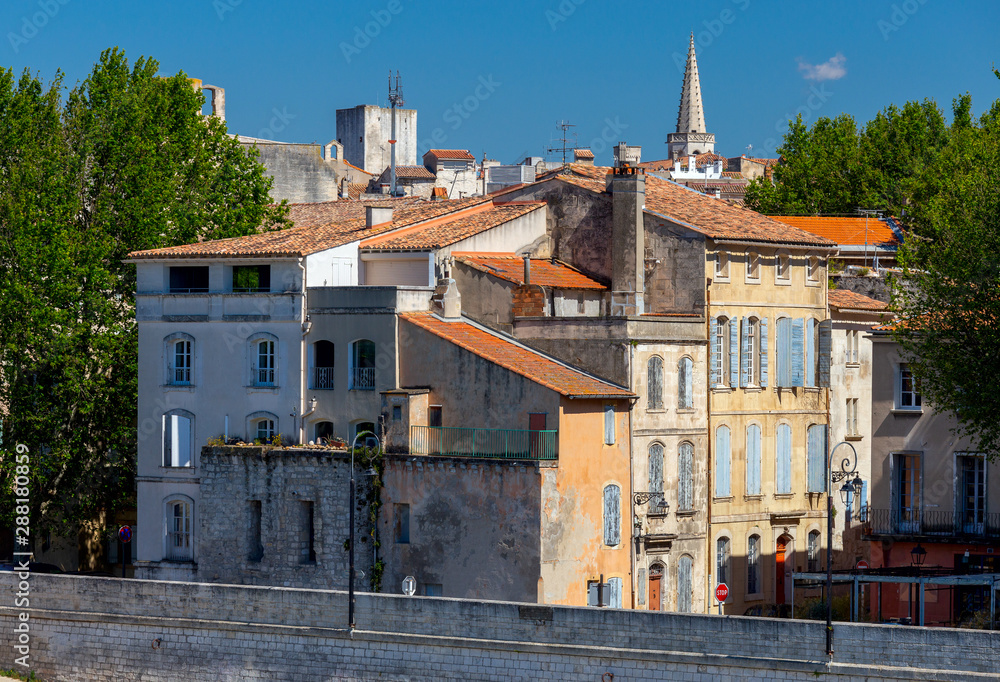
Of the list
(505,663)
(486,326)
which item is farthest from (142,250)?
(505,663)

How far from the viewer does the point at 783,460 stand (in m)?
48.2

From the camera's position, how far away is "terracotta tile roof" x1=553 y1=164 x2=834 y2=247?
47.2m

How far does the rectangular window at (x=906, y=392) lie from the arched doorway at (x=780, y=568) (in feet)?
17.6

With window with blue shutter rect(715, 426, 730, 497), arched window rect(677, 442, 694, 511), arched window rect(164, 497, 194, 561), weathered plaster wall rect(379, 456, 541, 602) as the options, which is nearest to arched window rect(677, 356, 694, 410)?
arched window rect(677, 442, 694, 511)

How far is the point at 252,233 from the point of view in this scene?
56.5 m

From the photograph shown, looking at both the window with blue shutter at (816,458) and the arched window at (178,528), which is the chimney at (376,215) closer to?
the arched window at (178,528)

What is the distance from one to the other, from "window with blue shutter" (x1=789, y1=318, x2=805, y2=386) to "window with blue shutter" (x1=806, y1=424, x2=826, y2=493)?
5.04 feet

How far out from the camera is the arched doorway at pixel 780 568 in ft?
157

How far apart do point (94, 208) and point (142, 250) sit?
3.51 m

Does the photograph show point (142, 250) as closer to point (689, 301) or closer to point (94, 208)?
point (94, 208)

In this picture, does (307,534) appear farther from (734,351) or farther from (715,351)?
(734,351)

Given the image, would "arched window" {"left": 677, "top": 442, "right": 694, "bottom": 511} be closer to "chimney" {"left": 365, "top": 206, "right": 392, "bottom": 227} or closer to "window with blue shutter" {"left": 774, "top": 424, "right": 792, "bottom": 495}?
"window with blue shutter" {"left": 774, "top": 424, "right": 792, "bottom": 495}

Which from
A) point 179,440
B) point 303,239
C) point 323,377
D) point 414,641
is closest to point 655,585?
point 414,641

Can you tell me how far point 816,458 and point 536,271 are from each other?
9.82 m
